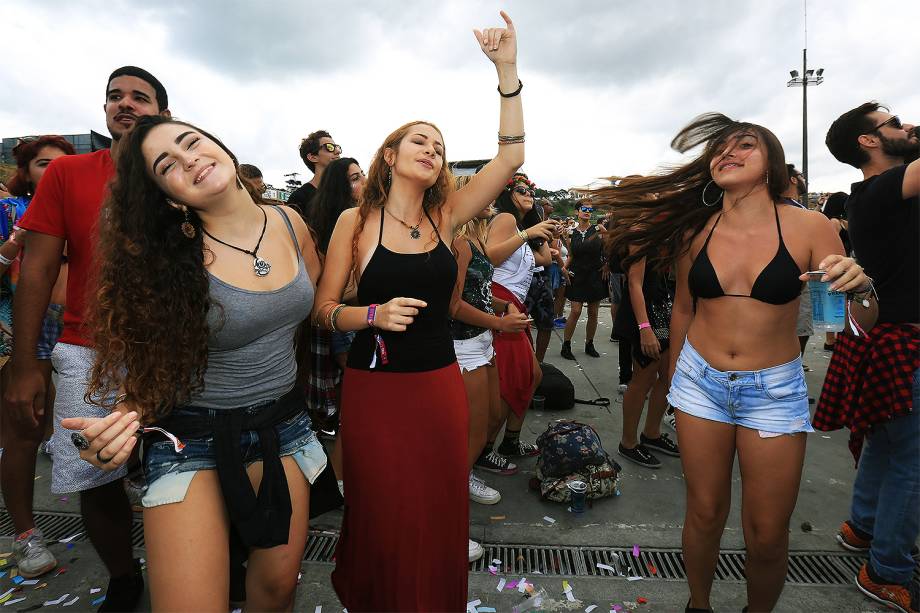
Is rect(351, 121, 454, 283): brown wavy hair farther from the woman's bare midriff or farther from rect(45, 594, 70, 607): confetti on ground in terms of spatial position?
rect(45, 594, 70, 607): confetti on ground

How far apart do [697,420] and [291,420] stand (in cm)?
170

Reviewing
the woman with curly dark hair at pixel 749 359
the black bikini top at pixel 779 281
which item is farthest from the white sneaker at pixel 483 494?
the black bikini top at pixel 779 281

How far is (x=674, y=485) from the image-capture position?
3.57 m

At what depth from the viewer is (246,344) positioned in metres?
1.67

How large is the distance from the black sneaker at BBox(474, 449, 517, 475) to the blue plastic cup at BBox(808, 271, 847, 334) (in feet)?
7.77

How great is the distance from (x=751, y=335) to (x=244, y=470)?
2054mm

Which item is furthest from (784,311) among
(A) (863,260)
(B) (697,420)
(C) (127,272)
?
(C) (127,272)

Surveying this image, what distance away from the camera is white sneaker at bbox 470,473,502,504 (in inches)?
130

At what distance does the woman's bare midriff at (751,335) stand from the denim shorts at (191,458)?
5.75 feet

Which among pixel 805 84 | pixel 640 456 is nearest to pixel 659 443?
pixel 640 456

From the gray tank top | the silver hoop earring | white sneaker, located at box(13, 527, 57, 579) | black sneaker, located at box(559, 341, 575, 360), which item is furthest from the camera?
black sneaker, located at box(559, 341, 575, 360)

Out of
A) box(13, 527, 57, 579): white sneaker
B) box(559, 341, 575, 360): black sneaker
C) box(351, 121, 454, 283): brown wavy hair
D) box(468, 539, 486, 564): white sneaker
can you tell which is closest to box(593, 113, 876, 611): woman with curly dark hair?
box(468, 539, 486, 564): white sneaker

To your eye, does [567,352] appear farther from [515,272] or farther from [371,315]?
[371,315]

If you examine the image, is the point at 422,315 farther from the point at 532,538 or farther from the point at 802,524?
the point at 802,524
